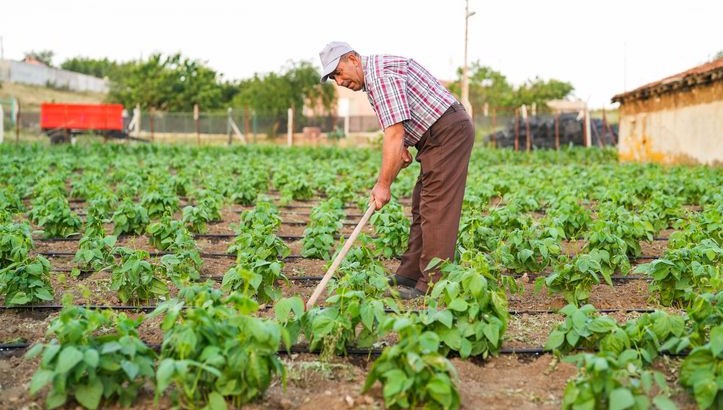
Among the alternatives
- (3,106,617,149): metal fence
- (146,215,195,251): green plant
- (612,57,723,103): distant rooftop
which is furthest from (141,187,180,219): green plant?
(3,106,617,149): metal fence

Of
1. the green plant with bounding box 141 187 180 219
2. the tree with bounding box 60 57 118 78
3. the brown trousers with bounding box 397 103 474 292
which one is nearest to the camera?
the brown trousers with bounding box 397 103 474 292

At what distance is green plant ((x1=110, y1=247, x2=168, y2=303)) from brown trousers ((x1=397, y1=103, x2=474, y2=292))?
167cm

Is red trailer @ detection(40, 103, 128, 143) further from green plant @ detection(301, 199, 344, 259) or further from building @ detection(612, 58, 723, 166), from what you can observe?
green plant @ detection(301, 199, 344, 259)

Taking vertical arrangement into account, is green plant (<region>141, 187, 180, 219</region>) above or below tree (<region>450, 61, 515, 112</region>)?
below

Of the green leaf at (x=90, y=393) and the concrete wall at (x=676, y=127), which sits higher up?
the concrete wall at (x=676, y=127)

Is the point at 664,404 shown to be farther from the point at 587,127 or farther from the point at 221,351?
the point at 587,127

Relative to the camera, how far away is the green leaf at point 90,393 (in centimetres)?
289

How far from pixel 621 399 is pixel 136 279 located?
2.99m

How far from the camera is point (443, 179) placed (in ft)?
15.3

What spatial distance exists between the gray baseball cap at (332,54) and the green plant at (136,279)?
5.14ft

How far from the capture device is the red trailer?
2641 centimetres

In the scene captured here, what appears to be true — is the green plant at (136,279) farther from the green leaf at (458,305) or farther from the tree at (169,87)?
the tree at (169,87)

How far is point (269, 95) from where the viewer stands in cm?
3688

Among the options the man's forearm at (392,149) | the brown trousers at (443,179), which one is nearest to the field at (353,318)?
the brown trousers at (443,179)
